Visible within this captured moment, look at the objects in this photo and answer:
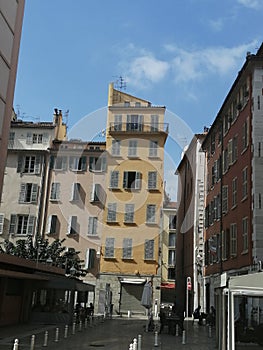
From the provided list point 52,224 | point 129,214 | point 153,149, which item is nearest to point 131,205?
point 129,214

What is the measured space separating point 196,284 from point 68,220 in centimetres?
1197

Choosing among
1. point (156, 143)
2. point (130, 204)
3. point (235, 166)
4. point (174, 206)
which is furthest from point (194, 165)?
point (174, 206)

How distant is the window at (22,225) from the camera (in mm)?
39250

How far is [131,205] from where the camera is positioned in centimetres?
3947

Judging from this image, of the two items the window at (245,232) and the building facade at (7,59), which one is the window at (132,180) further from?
the building facade at (7,59)

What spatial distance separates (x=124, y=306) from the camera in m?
38.1

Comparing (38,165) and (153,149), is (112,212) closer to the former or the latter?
(153,149)

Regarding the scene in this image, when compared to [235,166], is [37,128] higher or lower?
higher

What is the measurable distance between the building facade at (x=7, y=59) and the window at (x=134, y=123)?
2163cm

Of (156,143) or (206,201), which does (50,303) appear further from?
(156,143)

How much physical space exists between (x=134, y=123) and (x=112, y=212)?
8.56 meters

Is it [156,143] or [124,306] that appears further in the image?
[156,143]

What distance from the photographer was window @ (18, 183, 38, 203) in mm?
39938

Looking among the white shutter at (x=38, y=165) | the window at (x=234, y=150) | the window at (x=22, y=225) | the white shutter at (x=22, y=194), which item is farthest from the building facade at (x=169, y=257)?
the window at (x=234, y=150)
